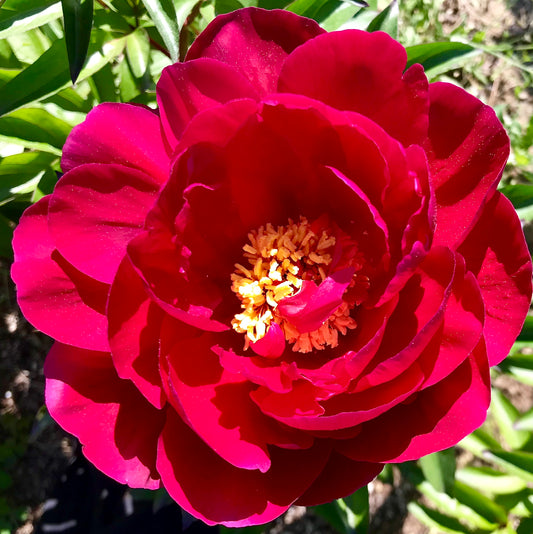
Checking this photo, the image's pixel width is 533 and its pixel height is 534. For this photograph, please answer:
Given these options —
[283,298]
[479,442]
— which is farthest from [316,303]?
[479,442]

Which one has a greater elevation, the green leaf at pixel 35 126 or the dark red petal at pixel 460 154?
the dark red petal at pixel 460 154

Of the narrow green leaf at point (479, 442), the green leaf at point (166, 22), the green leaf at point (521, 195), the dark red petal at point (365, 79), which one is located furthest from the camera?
the narrow green leaf at point (479, 442)

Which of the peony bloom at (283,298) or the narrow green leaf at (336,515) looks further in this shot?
the narrow green leaf at (336,515)

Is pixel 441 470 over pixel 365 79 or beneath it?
beneath

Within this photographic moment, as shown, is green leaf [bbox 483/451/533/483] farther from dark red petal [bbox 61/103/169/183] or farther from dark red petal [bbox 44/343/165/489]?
dark red petal [bbox 61/103/169/183]

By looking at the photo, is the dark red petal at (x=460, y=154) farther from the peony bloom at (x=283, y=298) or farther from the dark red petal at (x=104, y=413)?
the dark red petal at (x=104, y=413)

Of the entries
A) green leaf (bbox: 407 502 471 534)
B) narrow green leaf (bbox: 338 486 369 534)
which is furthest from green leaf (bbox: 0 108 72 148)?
green leaf (bbox: 407 502 471 534)

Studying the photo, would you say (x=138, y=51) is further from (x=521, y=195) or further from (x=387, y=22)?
(x=521, y=195)

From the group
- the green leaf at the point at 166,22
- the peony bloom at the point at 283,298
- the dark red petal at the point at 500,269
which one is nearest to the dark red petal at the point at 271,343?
the peony bloom at the point at 283,298
